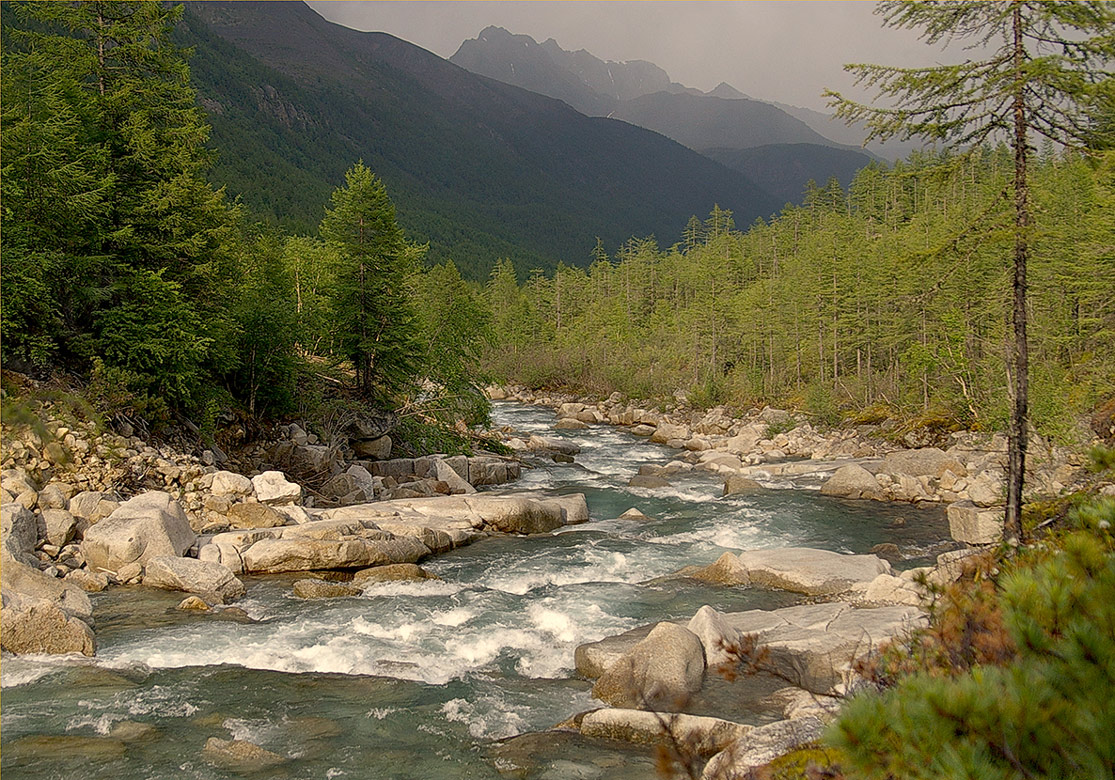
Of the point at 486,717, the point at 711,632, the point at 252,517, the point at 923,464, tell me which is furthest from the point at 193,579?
the point at 923,464

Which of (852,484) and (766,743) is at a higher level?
(766,743)

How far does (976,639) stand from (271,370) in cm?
2228

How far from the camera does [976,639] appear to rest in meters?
3.54

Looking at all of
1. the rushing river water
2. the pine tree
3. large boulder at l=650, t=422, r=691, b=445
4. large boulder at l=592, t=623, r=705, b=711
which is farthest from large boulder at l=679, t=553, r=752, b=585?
large boulder at l=650, t=422, r=691, b=445

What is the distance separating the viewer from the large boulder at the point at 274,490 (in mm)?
17516

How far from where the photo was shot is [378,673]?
10625mm

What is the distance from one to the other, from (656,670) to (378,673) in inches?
160

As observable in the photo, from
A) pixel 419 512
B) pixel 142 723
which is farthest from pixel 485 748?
pixel 419 512

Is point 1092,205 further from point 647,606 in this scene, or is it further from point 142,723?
point 142,723

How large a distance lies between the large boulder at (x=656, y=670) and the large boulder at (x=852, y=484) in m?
16.5

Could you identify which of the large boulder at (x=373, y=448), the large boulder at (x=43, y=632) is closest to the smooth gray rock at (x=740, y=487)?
the large boulder at (x=373, y=448)

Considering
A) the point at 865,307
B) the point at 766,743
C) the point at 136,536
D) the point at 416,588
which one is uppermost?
the point at 865,307

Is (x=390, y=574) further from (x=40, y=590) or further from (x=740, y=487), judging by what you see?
(x=740, y=487)

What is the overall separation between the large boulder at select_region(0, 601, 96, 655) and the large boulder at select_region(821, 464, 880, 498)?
862 inches
